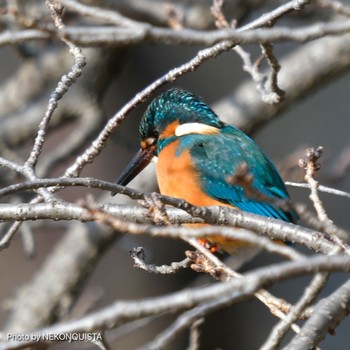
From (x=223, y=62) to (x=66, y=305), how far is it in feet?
6.62

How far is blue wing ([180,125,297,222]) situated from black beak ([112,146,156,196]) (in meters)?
0.28

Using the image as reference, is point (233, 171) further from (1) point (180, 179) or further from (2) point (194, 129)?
(2) point (194, 129)

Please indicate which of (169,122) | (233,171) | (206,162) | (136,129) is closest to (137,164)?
(169,122)

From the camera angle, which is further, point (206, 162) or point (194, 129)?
point (194, 129)

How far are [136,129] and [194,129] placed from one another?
1524 millimetres

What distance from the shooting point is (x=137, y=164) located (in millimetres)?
3098

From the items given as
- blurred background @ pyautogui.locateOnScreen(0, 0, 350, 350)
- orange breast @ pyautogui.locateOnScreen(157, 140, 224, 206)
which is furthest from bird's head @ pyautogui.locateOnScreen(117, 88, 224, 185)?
blurred background @ pyautogui.locateOnScreen(0, 0, 350, 350)

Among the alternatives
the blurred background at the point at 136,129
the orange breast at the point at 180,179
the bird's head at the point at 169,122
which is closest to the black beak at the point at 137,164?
the bird's head at the point at 169,122

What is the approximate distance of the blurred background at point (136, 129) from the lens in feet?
12.6

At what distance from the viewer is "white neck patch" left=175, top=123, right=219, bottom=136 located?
9.82ft

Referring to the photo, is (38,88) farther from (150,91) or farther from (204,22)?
(150,91)

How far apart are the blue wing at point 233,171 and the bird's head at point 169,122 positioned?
0.17 metres

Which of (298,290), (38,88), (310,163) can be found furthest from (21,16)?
(298,290)

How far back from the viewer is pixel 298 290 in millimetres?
4848
